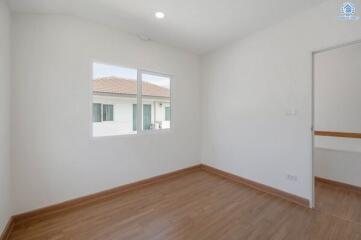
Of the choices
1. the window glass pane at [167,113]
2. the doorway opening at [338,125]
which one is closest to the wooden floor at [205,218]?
the doorway opening at [338,125]

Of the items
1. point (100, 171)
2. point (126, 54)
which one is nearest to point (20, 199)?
point (100, 171)

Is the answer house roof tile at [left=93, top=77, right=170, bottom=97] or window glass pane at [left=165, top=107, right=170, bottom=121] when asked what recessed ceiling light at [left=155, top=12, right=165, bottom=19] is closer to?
house roof tile at [left=93, top=77, right=170, bottom=97]

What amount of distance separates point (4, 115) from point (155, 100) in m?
2.21

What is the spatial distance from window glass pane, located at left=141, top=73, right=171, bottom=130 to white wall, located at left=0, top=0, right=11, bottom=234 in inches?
72.9

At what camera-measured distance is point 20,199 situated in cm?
210

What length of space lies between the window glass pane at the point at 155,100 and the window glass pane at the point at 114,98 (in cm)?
24

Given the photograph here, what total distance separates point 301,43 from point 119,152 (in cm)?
336

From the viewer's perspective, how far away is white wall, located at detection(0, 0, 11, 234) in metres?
1.76

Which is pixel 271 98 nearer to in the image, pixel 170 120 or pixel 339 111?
pixel 339 111

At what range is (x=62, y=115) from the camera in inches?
92.9

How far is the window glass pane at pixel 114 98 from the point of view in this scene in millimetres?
2709

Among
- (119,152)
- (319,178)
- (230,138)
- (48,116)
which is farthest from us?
(230,138)

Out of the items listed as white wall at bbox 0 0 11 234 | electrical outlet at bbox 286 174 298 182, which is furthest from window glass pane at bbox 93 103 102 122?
electrical outlet at bbox 286 174 298 182

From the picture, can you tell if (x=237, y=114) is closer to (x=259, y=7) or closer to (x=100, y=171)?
(x=259, y=7)
